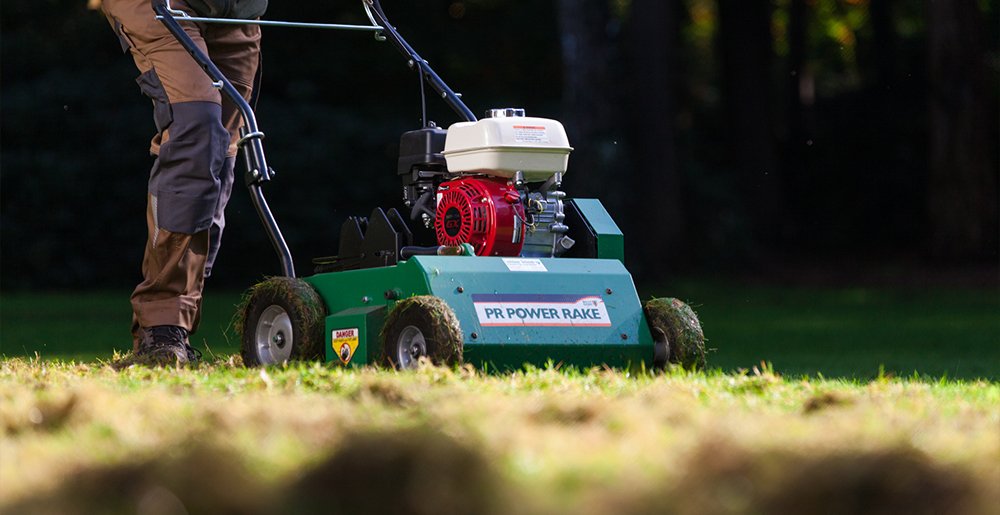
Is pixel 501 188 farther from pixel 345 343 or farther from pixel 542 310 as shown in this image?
pixel 345 343

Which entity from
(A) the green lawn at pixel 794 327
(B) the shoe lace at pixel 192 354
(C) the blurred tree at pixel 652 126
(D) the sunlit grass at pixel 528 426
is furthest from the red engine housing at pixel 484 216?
(C) the blurred tree at pixel 652 126

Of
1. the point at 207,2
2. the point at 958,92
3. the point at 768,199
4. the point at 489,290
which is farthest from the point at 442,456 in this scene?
the point at 768,199

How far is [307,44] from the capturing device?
1870 centimetres

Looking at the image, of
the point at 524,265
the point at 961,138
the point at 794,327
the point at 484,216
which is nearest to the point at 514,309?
the point at 524,265

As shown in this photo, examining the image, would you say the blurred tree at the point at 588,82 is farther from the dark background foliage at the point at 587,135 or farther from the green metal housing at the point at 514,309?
the green metal housing at the point at 514,309

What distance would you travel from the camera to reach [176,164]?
19.3 ft

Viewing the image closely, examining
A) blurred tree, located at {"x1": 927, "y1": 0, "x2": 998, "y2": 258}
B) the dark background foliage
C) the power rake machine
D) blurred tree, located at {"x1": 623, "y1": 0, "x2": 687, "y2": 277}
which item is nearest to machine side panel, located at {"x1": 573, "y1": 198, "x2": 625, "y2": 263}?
the power rake machine

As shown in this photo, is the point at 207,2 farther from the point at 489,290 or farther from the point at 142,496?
the point at 142,496

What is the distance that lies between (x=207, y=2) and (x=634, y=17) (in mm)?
11213

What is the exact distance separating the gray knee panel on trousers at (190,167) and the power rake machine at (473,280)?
117 mm

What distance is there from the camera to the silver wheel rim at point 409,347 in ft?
17.5

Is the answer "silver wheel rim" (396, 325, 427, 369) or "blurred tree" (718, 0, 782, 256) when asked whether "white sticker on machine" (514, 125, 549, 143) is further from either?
"blurred tree" (718, 0, 782, 256)

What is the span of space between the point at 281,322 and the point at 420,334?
0.84 m

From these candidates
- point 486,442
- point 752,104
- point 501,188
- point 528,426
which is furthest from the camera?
point 752,104
